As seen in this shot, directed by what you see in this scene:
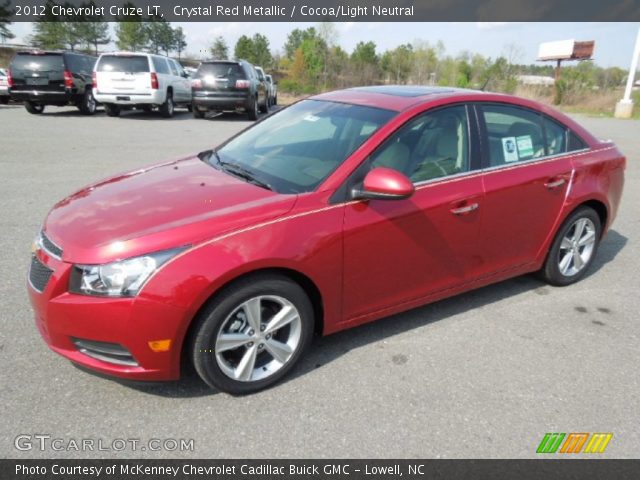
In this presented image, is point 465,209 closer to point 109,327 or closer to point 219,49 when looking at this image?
point 109,327

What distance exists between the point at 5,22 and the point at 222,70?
4657 cm

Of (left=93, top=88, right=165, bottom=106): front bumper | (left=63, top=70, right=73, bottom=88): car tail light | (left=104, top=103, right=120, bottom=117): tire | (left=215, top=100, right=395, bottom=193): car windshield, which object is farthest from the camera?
(left=104, top=103, right=120, bottom=117): tire

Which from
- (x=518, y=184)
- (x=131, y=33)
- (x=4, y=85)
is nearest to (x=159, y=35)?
(x=131, y=33)

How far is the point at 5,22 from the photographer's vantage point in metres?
48.4

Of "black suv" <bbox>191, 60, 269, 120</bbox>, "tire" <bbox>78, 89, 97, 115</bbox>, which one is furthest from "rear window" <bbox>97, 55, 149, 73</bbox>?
"tire" <bbox>78, 89, 97, 115</bbox>

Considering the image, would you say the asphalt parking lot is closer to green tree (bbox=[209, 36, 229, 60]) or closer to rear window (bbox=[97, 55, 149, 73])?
rear window (bbox=[97, 55, 149, 73])

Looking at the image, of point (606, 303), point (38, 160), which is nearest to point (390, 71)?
point (38, 160)

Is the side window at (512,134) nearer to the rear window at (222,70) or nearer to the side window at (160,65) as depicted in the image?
the rear window at (222,70)

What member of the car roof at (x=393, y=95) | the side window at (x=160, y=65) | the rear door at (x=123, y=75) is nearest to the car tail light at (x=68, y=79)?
the rear door at (x=123, y=75)

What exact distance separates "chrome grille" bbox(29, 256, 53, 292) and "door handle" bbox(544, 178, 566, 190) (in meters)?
3.37

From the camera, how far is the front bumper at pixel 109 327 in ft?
7.61

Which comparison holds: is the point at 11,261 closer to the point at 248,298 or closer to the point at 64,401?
the point at 64,401

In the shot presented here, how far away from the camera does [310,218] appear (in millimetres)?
2658

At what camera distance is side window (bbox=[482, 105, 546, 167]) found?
3.48 m
